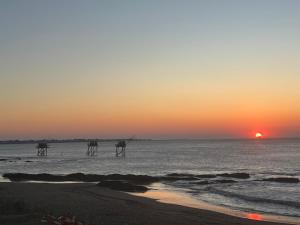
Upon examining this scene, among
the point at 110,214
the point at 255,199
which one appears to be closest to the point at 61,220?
the point at 110,214

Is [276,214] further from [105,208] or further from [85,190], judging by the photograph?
[85,190]

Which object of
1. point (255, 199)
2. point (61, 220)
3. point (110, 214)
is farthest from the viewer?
point (255, 199)

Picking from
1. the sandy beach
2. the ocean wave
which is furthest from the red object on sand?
the ocean wave

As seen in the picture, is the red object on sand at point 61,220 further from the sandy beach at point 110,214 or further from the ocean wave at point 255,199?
the ocean wave at point 255,199

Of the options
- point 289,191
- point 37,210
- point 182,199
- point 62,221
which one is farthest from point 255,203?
point 62,221

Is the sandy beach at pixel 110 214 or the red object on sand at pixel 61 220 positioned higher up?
the red object on sand at pixel 61 220

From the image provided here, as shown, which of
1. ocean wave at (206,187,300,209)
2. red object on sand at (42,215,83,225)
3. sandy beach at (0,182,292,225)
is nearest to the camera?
red object on sand at (42,215,83,225)

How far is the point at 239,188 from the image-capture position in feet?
136

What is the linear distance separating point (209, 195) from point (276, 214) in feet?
33.6

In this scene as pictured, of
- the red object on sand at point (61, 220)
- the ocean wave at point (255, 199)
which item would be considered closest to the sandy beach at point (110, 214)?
the red object on sand at point (61, 220)

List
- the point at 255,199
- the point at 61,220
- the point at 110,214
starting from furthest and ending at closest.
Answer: the point at 255,199
the point at 110,214
the point at 61,220

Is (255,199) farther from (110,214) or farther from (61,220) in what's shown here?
(61,220)

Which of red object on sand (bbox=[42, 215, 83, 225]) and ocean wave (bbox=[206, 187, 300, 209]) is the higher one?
red object on sand (bbox=[42, 215, 83, 225])

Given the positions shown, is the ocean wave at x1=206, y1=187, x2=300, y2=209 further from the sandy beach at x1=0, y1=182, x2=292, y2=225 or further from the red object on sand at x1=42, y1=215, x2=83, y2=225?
the red object on sand at x1=42, y1=215, x2=83, y2=225
